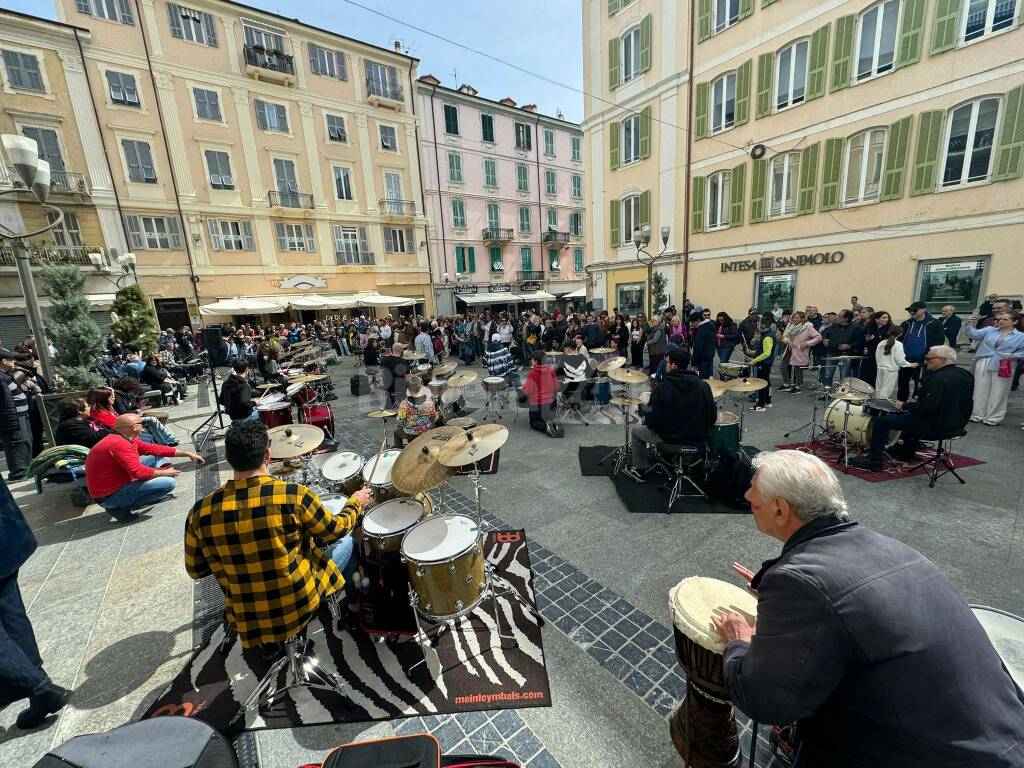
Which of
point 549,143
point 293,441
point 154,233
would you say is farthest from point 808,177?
point 154,233

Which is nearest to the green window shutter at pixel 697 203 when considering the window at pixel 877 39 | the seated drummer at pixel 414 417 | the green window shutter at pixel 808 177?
the green window shutter at pixel 808 177

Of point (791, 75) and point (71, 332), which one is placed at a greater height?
point (791, 75)

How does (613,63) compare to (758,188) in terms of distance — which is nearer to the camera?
(758,188)

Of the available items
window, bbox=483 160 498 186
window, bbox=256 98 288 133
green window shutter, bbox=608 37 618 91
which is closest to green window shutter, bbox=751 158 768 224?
green window shutter, bbox=608 37 618 91

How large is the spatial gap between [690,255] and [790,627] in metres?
18.1

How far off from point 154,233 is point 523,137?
79.6ft

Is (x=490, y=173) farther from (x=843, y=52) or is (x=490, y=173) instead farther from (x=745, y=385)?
(x=745, y=385)

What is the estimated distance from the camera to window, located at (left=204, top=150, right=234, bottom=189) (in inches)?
850

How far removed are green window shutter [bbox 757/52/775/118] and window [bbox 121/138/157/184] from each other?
86.1 ft

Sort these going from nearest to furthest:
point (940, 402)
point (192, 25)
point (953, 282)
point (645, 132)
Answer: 1. point (940, 402)
2. point (953, 282)
3. point (645, 132)
4. point (192, 25)

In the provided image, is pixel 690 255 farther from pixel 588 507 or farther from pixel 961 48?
pixel 588 507

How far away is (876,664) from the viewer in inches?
55.1

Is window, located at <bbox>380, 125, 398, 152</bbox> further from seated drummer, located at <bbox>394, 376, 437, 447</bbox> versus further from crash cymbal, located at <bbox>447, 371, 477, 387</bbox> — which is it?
seated drummer, located at <bbox>394, 376, 437, 447</bbox>

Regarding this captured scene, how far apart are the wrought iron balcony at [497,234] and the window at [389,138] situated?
25.8 feet
